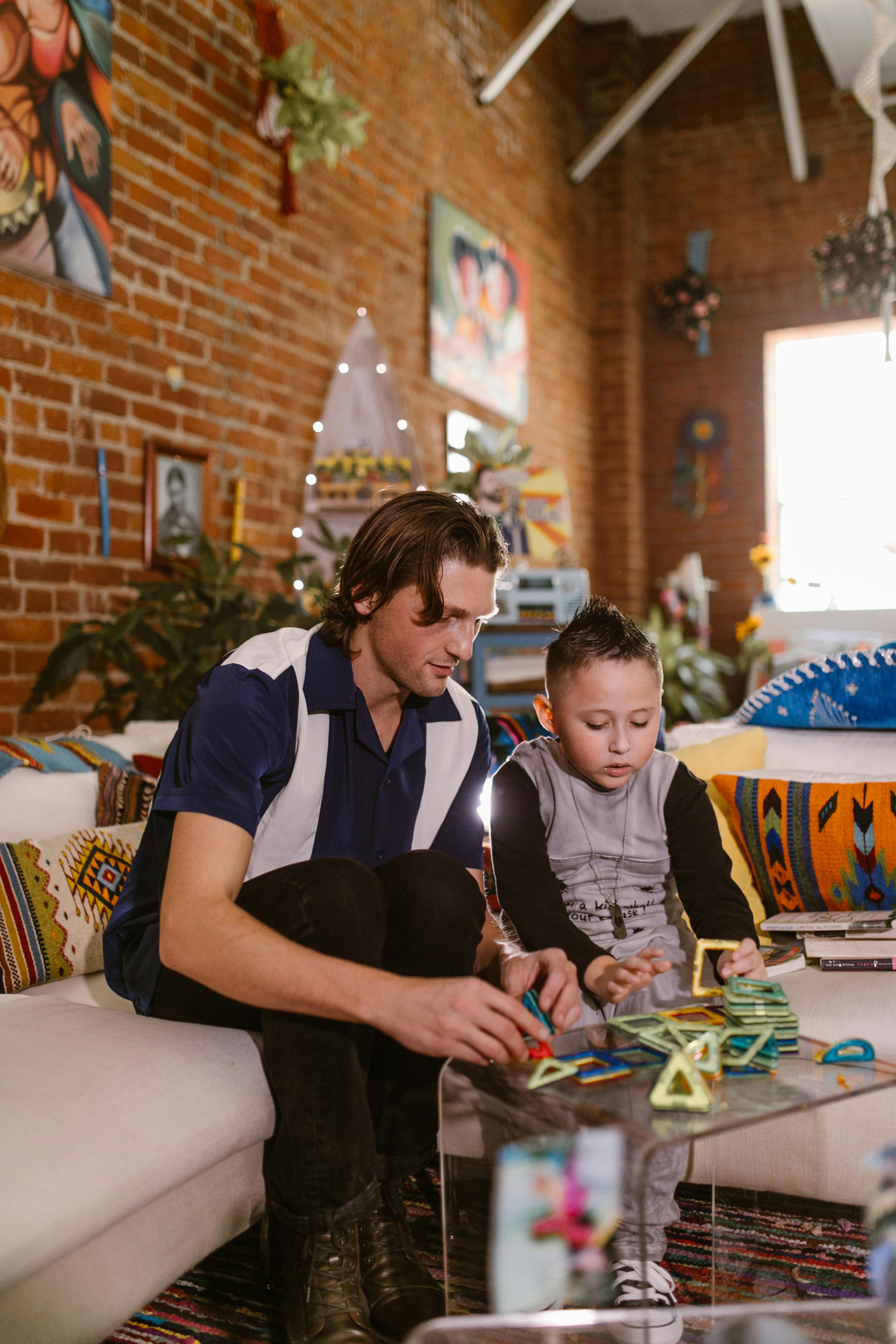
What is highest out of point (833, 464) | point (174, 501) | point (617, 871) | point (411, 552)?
point (833, 464)

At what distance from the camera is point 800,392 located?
6500 millimetres

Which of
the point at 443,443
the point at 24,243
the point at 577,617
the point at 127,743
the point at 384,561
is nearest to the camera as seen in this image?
the point at 384,561

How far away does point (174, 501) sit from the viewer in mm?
3254

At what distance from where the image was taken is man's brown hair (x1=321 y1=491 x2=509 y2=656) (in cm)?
133

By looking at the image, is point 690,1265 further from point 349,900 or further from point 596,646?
point 596,646

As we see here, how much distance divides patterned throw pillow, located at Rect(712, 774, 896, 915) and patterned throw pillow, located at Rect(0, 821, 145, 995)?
1017mm

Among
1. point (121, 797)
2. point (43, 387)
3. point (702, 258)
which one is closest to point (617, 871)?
point (121, 797)

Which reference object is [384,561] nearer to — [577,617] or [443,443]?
[577,617]

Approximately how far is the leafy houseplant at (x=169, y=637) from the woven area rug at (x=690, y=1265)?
1448 mm

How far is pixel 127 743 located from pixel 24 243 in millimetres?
1313

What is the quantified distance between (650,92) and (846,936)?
5122 millimetres

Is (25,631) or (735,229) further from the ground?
(735,229)


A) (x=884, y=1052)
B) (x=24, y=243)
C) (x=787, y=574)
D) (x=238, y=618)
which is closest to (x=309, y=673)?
(x=884, y=1052)

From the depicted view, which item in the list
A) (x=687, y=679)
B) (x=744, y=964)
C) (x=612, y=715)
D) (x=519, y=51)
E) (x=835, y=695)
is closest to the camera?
(x=744, y=964)
